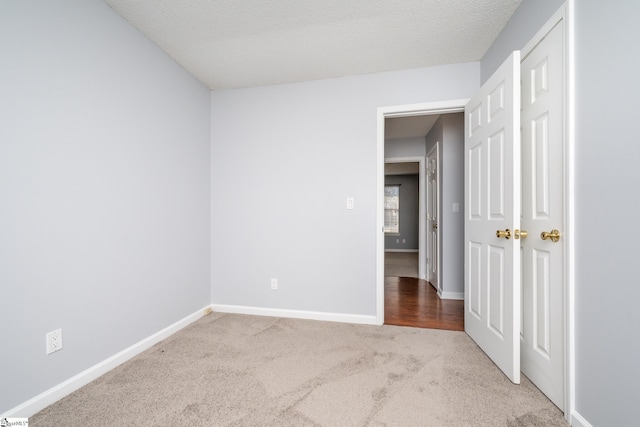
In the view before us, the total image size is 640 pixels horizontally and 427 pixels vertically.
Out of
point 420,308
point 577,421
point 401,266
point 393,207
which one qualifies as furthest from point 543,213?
point 393,207

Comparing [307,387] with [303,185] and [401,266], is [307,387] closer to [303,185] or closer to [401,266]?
[303,185]

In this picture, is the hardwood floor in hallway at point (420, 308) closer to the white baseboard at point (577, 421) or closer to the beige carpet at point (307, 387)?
the beige carpet at point (307, 387)

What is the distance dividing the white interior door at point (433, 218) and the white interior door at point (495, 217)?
1.63 m

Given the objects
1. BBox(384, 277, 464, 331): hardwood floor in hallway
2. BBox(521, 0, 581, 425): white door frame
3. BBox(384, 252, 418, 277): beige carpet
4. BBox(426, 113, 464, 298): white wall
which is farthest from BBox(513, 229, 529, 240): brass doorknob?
BBox(384, 252, 418, 277): beige carpet

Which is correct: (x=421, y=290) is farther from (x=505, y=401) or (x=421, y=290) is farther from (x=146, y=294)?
(x=146, y=294)

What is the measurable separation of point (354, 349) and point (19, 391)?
76.6 inches

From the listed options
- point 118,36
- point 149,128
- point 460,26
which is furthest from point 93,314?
point 460,26

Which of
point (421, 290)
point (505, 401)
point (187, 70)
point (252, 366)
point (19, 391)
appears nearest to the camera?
point (19, 391)

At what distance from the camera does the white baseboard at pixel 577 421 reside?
49.3 inches

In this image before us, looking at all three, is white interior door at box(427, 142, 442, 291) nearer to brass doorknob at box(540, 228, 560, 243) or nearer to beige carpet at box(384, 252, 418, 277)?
beige carpet at box(384, 252, 418, 277)

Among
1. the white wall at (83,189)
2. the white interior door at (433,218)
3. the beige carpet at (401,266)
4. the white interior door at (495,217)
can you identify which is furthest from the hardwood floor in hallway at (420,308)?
the white wall at (83,189)

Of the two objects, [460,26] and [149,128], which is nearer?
[460,26]

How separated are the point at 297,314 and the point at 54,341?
1829 mm

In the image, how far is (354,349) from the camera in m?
2.14
